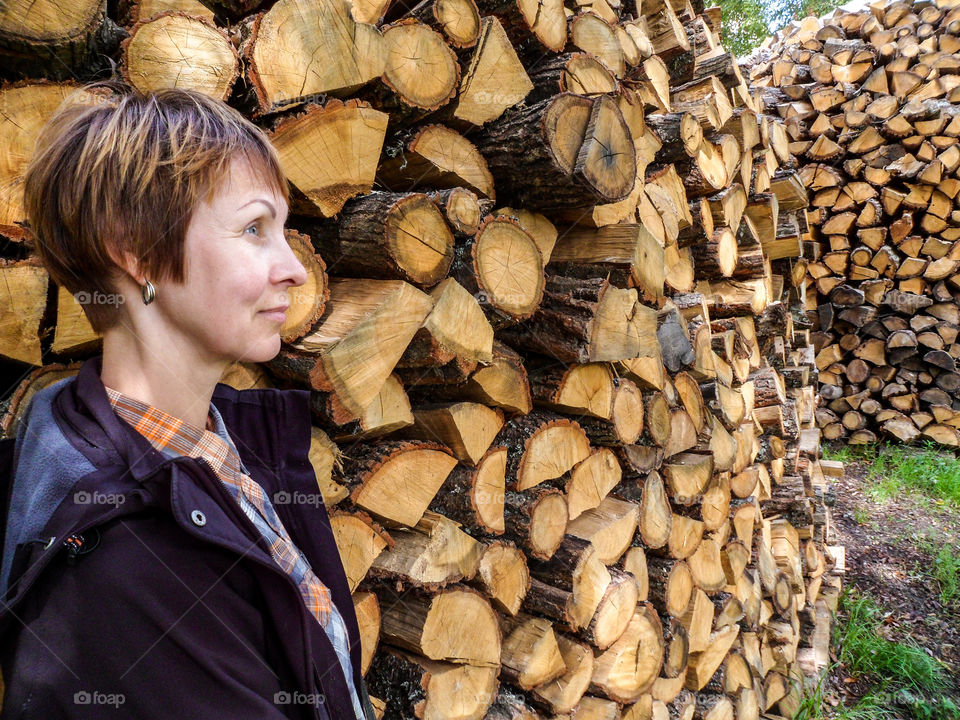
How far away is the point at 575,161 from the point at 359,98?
1.90 feet

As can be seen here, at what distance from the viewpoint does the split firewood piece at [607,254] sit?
1889mm

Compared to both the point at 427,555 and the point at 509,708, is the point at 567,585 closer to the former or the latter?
the point at 509,708

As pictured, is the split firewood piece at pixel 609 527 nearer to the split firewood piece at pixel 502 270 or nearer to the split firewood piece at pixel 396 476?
the split firewood piece at pixel 396 476

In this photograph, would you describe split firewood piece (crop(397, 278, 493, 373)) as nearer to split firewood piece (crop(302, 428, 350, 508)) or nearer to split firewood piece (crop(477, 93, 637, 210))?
split firewood piece (crop(302, 428, 350, 508))

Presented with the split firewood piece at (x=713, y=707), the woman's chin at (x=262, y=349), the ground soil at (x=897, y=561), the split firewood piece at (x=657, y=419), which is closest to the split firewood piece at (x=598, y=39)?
the split firewood piece at (x=657, y=419)

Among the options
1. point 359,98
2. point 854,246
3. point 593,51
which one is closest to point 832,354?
point 854,246

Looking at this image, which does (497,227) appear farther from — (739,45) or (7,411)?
(739,45)

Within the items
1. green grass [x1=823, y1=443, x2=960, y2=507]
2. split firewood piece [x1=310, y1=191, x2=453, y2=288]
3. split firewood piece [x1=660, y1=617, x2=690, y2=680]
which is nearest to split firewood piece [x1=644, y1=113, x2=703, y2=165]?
split firewood piece [x1=310, y1=191, x2=453, y2=288]

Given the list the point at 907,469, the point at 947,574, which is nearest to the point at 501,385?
the point at 947,574

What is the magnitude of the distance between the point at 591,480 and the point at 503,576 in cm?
46

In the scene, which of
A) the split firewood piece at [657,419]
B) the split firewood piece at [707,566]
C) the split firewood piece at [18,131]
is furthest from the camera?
the split firewood piece at [707,566]

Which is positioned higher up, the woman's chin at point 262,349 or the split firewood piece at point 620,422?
the woman's chin at point 262,349

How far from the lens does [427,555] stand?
1.45 meters

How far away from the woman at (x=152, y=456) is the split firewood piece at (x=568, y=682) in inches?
37.0
